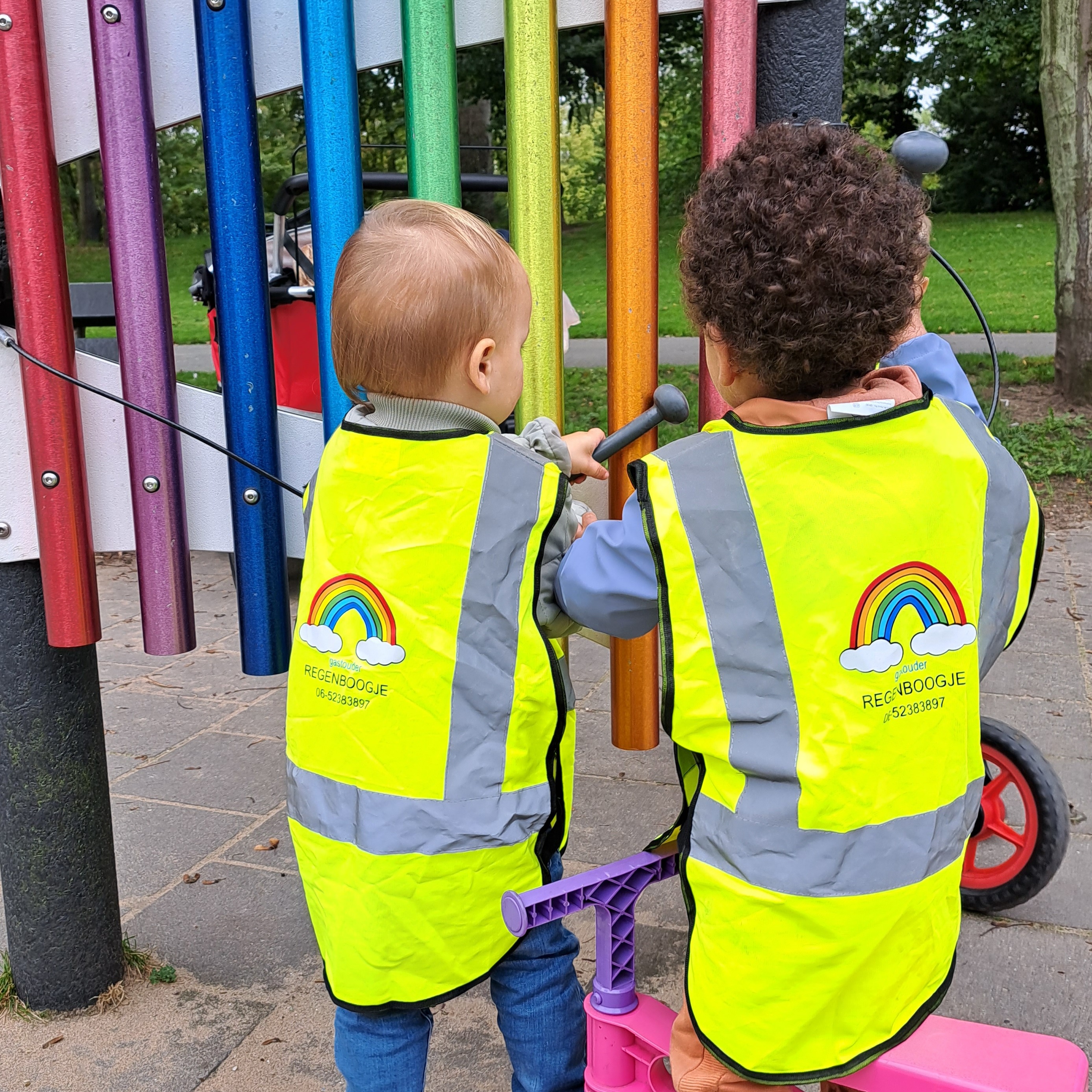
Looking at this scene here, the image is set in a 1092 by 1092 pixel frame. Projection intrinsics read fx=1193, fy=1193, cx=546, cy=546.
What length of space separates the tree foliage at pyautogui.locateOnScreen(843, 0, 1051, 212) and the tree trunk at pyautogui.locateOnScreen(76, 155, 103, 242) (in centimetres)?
1615

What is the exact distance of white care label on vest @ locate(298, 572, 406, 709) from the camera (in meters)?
1.57

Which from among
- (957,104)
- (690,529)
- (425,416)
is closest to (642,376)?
(425,416)

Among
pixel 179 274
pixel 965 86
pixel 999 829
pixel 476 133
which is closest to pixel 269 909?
pixel 999 829

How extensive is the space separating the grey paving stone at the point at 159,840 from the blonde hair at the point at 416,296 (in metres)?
1.89

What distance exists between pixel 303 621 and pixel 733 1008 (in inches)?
29.6

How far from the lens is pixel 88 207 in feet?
74.7

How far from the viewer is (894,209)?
4.44 ft

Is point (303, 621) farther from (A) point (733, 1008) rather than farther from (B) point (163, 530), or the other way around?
(A) point (733, 1008)

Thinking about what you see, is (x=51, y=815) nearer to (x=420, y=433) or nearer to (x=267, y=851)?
(x=267, y=851)

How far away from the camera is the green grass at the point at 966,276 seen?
38.7 ft

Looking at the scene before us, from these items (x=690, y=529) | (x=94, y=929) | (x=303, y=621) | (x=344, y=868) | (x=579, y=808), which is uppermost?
(x=690, y=529)

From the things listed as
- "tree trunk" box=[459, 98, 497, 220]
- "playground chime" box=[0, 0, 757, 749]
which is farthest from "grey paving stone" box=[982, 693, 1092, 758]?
"tree trunk" box=[459, 98, 497, 220]

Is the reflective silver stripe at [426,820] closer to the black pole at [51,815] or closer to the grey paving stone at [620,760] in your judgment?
the black pole at [51,815]

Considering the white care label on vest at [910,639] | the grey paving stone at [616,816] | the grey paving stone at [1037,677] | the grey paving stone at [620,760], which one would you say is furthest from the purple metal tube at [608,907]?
the grey paving stone at [1037,677]
